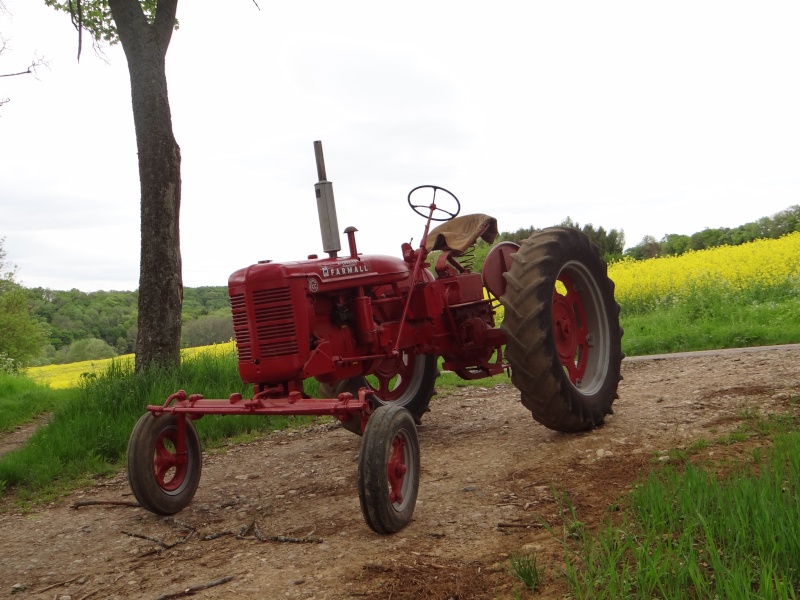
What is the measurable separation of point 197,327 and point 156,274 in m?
13.7

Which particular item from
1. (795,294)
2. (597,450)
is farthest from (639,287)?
(597,450)

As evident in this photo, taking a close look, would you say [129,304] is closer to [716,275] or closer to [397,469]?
[716,275]

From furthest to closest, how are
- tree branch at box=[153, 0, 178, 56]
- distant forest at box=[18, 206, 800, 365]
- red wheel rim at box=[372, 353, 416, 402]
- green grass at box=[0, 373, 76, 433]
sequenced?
distant forest at box=[18, 206, 800, 365], green grass at box=[0, 373, 76, 433], tree branch at box=[153, 0, 178, 56], red wheel rim at box=[372, 353, 416, 402]

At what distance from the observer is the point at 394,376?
5.95 m

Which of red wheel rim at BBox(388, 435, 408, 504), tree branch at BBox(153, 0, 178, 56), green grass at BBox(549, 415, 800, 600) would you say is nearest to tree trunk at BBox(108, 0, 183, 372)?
tree branch at BBox(153, 0, 178, 56)

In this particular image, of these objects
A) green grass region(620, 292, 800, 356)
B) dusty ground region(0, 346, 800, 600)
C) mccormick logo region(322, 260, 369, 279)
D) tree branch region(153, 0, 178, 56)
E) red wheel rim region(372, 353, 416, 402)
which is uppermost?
tree branch region(153, 0, 178, 56)

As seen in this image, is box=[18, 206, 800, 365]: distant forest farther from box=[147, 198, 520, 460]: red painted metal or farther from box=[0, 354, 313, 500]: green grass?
box=[147, 198, 520, 460]: red painted metal

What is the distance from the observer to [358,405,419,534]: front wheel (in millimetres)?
3555

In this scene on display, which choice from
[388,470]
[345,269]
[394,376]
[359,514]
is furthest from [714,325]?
[388,470]

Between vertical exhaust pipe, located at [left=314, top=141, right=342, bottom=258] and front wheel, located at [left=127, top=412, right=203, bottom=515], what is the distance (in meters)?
1.43

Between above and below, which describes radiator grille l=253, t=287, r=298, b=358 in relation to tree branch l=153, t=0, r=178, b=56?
below

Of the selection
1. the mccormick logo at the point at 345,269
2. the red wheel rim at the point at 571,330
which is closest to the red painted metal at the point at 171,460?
the mccormick logo at the point at 345,269

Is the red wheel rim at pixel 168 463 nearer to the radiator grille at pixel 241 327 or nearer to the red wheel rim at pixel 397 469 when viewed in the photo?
the radiator grille at pixel 241 327

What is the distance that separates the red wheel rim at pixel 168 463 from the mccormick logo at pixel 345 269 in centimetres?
140
